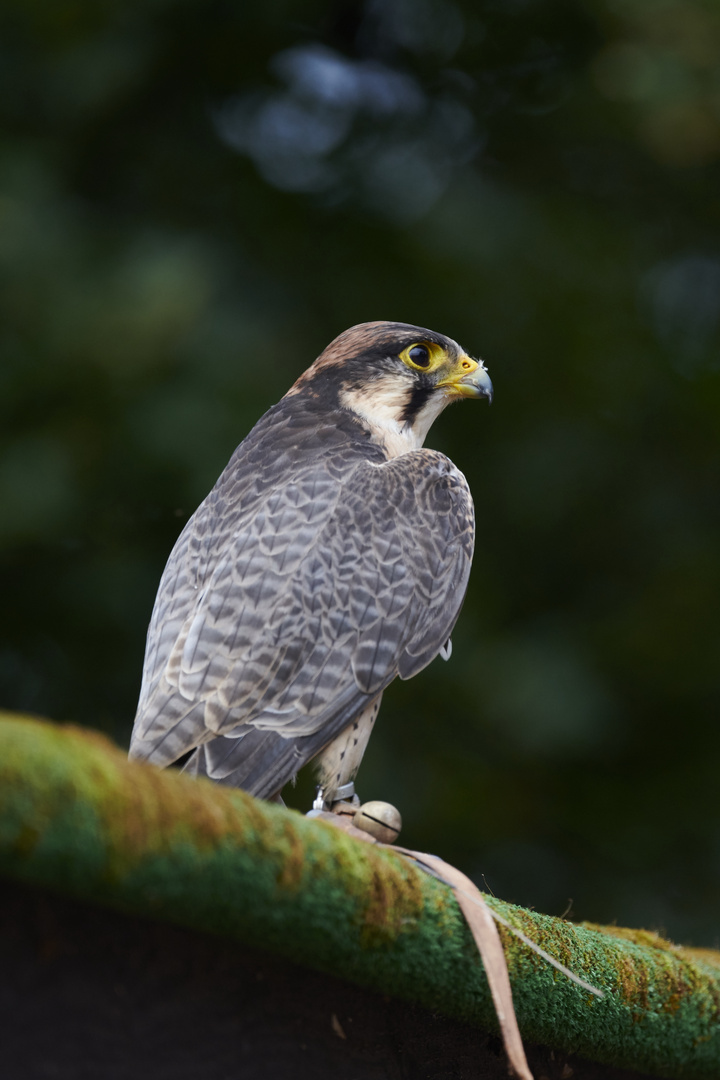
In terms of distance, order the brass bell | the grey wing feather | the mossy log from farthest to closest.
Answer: the grey wing feather → the brass bell → the mossy log

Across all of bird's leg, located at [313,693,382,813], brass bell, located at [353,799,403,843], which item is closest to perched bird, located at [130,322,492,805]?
bird's leg, located at [313,693,382,813]

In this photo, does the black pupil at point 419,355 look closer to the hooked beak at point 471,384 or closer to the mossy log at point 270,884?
the hooked beak at point 471,384

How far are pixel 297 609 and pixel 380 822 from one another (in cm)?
54

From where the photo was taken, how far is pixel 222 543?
240 centimetres

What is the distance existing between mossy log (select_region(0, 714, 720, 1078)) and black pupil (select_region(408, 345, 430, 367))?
151 cm

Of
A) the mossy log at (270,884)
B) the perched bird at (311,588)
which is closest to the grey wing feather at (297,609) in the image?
the perched bird at (311,588)

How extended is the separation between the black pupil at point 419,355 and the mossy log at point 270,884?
1.51 metres

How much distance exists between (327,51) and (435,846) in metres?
4.05

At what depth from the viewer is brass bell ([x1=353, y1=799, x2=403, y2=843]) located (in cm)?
183

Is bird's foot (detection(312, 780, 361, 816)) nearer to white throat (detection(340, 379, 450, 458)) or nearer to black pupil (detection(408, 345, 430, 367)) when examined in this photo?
white throat (detection(340, 379, 450, 458))

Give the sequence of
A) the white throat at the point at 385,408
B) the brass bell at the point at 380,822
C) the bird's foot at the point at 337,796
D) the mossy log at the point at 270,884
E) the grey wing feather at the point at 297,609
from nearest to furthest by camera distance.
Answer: the mossy log at the point at 270,884, the brass bell at the point at 380,822, the grey wing feather at the point at 297,609, the bird's foot at the point at 337,796, the white throat at the point at 385,408

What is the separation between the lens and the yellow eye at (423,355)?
2.80m

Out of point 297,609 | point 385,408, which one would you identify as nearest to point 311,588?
point 297,609

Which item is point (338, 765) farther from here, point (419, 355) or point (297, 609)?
point (419, 355)
